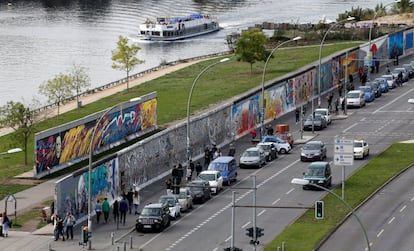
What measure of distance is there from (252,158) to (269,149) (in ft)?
12.2

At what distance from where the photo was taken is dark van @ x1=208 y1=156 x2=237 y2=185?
82.9 m

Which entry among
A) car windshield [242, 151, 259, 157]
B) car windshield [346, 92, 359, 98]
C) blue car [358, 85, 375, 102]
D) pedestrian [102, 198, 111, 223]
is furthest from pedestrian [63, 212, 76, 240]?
blue car [358, 85, 375, 102]

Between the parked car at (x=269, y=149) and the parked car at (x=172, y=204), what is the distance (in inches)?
739

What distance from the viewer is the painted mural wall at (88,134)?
8681 cm

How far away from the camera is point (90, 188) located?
229 feet

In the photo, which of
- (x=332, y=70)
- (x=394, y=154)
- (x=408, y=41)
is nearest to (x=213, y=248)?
(x=394, y=154)

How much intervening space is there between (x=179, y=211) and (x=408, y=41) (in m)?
89.5

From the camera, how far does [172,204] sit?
7362 cm

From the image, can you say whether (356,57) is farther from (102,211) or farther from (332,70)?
(102,211)

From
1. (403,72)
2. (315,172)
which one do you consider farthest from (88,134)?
(403,72)

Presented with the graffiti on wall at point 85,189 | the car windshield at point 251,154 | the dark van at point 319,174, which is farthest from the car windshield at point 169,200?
the car windshield at point 251,154

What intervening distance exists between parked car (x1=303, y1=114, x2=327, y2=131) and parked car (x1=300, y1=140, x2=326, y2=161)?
13435mm

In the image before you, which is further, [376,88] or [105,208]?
[376,88]

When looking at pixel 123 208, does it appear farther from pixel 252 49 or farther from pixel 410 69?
pixel 252 49
